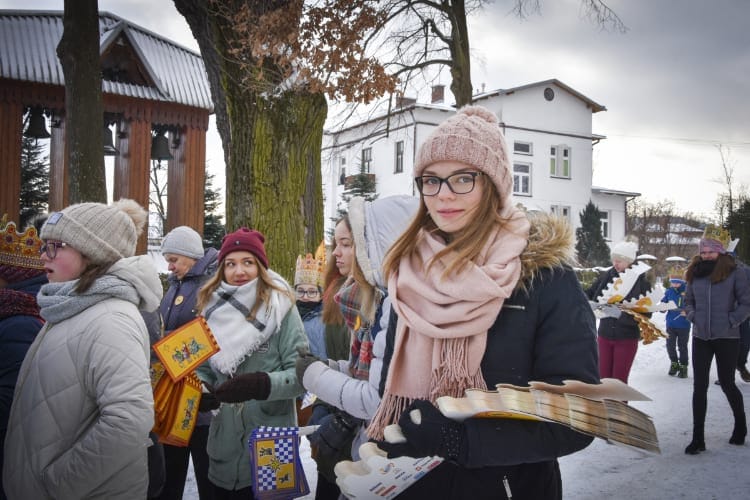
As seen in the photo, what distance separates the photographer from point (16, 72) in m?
12.3

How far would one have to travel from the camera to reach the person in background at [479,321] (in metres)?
1.58

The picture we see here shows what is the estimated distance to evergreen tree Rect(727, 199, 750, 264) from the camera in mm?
17672

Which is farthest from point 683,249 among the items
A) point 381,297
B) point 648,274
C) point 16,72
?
point 381,297

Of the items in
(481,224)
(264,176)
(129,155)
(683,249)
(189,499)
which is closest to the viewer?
(481,224)

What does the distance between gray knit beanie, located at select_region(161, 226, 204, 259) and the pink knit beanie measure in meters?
3.35

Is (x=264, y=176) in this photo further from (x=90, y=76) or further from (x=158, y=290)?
(x=158, y=290)

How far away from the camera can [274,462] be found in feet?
9.80

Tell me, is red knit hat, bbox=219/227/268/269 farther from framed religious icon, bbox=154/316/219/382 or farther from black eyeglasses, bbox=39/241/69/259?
black eyeglasses, bbox=39/241/69/259

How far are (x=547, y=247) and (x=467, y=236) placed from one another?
245 mm

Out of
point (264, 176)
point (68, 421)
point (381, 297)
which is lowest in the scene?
point (68, 421)

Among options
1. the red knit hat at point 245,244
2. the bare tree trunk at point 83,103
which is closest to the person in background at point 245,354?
the red knit hat at point 245,244

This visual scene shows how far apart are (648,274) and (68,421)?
7047 millimetres

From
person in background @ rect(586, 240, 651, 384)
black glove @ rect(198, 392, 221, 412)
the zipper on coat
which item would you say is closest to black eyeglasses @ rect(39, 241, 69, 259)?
black glove @ rect(198, 392, 221, 412)

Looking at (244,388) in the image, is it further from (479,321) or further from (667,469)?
(667,469)
